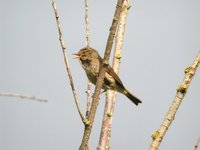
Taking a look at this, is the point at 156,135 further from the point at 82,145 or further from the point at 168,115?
the point at 82,145

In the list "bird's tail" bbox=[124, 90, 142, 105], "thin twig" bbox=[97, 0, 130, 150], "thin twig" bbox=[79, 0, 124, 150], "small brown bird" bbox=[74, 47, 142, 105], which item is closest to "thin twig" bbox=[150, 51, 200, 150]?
"thin twig" bbox=[79, 0, 124, 150]

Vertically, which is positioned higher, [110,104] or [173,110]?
[110,104]

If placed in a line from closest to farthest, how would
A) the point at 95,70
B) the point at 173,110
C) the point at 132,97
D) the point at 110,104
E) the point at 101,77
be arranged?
1. the point at 173,110
2. the point at 101,77
3. the point at 110,104
4. the point at 95,70
5. the point at 132,97

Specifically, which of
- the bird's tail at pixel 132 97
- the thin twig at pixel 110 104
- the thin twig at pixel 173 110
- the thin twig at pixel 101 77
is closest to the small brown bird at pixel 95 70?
the bird's tail at pixel 132 97

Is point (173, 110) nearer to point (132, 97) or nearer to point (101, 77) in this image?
point (101, 77)

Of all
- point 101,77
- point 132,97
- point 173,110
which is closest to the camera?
point 173,110

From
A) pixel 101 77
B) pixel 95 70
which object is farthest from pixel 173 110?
pixel 95 70

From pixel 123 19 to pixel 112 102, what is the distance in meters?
1.07

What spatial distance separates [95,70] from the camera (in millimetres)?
7152

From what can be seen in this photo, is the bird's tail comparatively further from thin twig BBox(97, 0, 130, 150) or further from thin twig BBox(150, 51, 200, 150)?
thin twig BBox(150, 51, 200, 150)

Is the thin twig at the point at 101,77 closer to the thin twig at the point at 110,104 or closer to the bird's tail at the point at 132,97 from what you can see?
the thin twig at the point at 110,104

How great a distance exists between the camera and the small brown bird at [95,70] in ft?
23.3

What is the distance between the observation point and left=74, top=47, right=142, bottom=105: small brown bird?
710cm

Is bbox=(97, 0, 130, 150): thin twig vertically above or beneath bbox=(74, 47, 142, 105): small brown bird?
beneath
